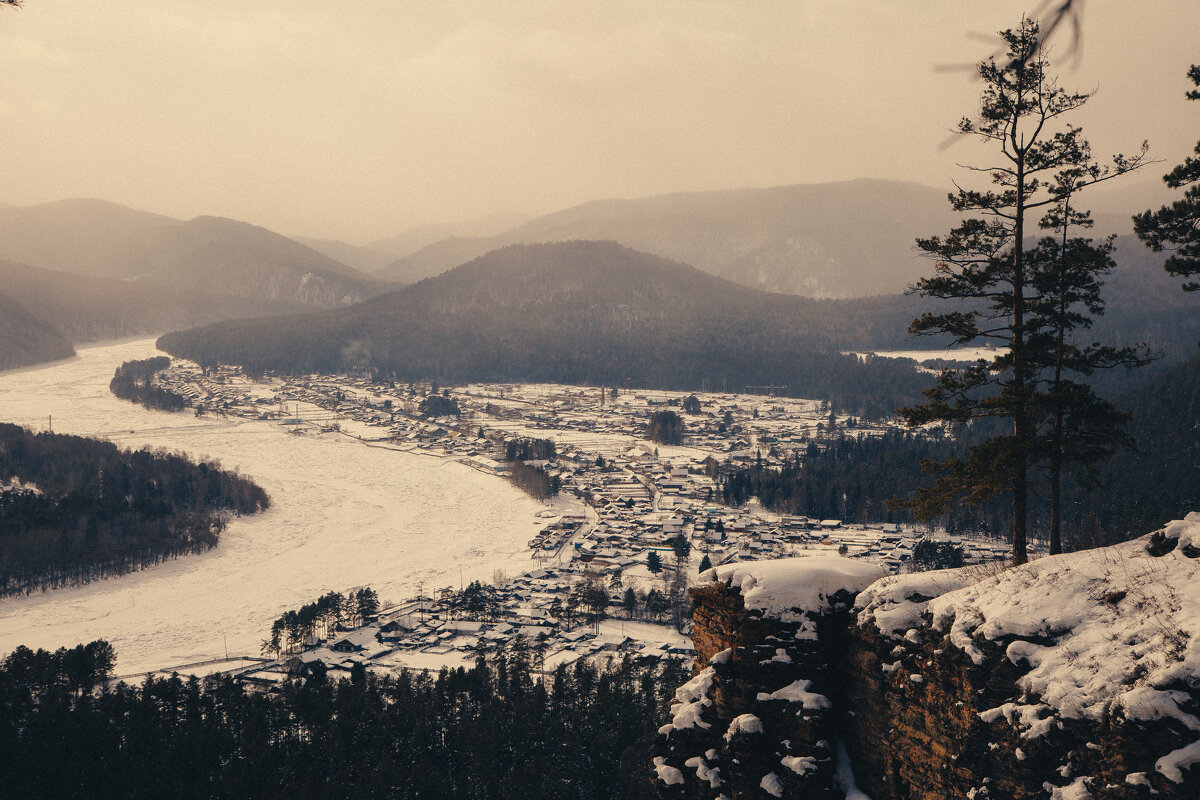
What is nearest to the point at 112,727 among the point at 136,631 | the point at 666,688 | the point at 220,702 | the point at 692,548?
the point at 220,702

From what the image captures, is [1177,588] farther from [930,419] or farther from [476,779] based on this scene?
[476,779]

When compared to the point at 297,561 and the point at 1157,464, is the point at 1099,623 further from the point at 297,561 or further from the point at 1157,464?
the point at 1157,464

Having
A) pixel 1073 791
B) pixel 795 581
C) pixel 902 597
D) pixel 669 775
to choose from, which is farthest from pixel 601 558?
pixel 1073 791

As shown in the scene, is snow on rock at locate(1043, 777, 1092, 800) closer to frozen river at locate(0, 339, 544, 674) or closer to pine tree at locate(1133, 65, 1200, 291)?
pine tree at locate(1133, 65, 1200, 291)

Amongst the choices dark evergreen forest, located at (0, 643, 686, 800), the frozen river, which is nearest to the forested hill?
dark evergreen forest, located at (0, 643, 686, 800)

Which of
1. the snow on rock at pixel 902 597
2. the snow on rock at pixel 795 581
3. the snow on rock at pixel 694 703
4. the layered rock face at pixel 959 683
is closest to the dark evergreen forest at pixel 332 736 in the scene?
the snow on rock at pixel 694 703

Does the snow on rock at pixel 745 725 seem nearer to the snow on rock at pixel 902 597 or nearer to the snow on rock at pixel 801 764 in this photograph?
the snow on rock at pixel 801 764
